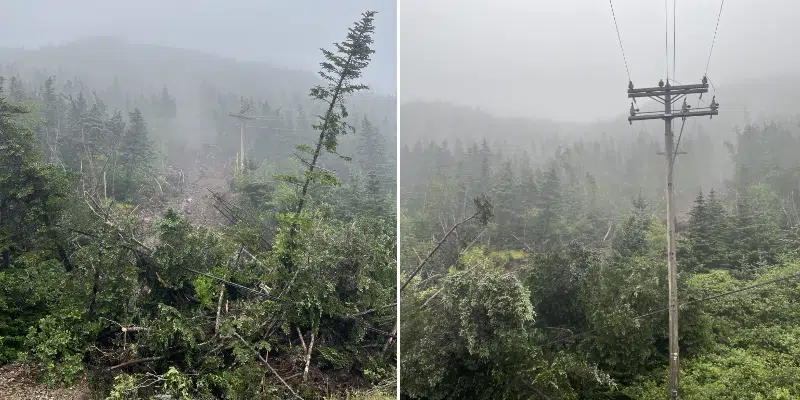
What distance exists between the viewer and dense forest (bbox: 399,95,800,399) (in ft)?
12.3

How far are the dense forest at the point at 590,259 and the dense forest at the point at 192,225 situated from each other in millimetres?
503

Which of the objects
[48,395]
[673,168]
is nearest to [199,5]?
[48,395]

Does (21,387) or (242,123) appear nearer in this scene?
(21,387)

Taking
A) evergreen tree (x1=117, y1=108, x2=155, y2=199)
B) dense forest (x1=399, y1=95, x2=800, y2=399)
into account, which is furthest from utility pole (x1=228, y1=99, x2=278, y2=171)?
dense forest (x1=399, y1=95, x2=800, y2=399)

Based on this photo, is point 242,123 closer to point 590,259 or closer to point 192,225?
point 192,225

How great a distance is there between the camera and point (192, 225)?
11.1 ft

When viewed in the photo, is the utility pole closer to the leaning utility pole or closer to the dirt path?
the dirt path

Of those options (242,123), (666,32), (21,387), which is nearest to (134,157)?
(242,123)

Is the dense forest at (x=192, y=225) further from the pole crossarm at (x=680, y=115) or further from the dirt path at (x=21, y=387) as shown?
the pole crossarm at (x=680, y=115)

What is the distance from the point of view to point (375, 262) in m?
3.93

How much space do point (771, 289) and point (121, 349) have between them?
4.70 m

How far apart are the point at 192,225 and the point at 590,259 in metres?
3.16

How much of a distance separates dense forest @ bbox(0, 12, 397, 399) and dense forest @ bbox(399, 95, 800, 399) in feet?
1.65

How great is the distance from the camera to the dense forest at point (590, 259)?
3764 millimetres
